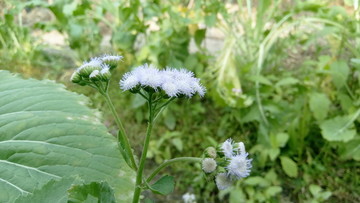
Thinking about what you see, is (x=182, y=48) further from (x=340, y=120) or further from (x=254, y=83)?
(x=340, y=120)

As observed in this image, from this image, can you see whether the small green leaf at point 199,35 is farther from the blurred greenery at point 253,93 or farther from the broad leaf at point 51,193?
the broad leaf at point 51,193

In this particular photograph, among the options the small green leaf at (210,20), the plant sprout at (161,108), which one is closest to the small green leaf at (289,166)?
the small green leaf at (210,20)

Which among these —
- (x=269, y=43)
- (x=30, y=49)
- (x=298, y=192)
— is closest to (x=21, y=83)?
(x=298, y=192)

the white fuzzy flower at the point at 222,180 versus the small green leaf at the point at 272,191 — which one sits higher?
the small green leaf at the point at 272,191

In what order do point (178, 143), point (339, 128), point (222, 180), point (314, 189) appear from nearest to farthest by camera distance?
point (222, 180) → point (314, 189) → point (339, 128) → point (178, 143)

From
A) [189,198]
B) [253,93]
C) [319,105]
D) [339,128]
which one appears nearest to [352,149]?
[339,128]

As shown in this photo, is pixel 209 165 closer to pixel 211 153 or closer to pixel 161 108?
pixel 211 153

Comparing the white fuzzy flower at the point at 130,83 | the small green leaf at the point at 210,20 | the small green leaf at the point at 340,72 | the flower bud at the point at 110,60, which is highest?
the small green leaf at the point at 210,20
